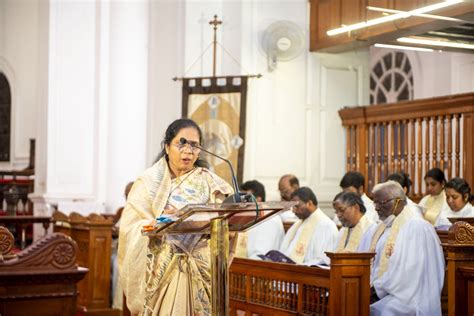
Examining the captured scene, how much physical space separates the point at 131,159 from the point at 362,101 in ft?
11.8

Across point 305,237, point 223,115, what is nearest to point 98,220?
point 223,115

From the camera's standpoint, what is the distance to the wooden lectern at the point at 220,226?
14.2 feet

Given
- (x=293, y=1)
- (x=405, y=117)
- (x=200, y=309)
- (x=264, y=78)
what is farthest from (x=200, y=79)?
(x=200, y=309)

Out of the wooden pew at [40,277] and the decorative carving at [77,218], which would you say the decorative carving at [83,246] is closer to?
the decorative carving at [77,218]

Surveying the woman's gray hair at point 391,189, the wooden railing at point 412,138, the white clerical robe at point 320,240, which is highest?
the wooden railing at point 412,138

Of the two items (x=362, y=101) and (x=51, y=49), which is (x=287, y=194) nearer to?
(x=362, y=101)

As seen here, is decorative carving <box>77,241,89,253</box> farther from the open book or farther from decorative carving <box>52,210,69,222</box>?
the open book

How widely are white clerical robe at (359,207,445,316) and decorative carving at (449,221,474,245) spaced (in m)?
0.69

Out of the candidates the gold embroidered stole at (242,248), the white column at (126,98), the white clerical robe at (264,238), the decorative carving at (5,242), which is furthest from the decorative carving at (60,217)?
the decorative carving at (5,242)

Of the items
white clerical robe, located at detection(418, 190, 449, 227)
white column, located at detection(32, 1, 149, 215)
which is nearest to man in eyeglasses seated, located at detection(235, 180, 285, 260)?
white clerical robe, located at detection(418, 190, 449, 227)

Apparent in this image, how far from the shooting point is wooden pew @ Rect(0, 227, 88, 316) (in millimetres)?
5352

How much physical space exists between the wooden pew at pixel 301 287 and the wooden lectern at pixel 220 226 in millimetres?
1929

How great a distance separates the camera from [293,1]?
13008 millimetres

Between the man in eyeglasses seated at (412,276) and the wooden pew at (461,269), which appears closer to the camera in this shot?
the wooden pew at (461,269)
